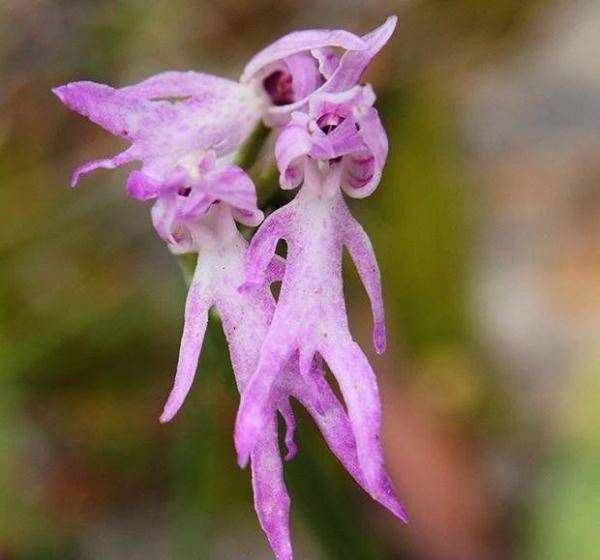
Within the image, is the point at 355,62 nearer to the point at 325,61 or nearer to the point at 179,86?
the point at 325,61

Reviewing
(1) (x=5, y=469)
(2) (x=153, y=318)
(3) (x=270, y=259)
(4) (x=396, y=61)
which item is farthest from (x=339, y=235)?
(4) (x=396, y=61)

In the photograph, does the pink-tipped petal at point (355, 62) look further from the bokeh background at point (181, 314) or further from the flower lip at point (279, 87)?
the bokeh background at point (181, 314)

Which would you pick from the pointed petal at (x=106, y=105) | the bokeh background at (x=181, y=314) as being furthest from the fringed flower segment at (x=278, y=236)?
the bokeh background at (x=181, y=314)

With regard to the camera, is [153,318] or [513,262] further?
[513,262]

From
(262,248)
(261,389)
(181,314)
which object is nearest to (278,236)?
(262,248)

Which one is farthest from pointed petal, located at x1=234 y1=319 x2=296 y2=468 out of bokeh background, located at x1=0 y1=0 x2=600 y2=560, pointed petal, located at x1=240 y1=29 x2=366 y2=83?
bokeh background, located at x1=0 y1=0 x2=600 y2=560

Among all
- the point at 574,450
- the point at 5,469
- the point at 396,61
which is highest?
the point at 396,61

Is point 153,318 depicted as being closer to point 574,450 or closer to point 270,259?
point 574,450
